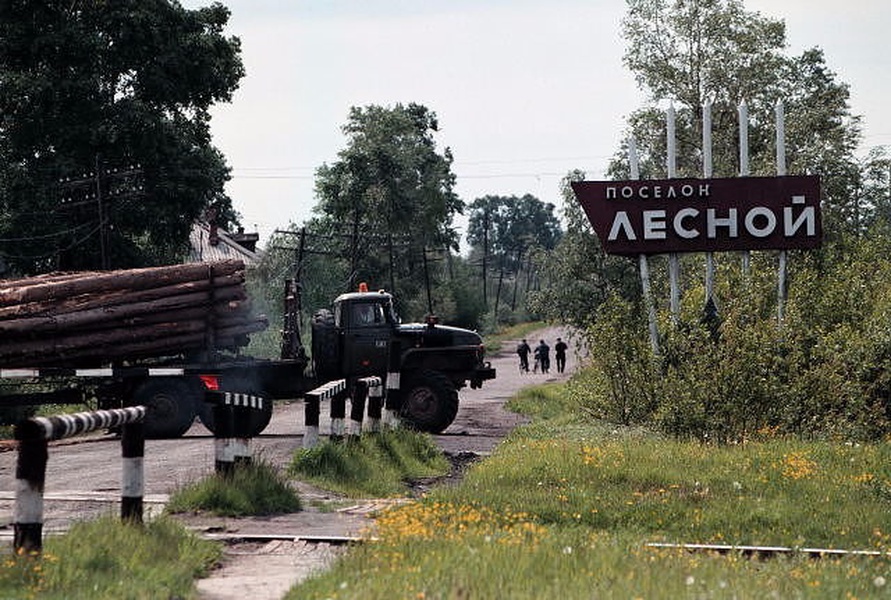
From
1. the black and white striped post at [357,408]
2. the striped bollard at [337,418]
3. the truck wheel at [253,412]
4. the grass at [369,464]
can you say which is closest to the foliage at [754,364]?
the grass at [369,464]

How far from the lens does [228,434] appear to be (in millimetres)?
11719

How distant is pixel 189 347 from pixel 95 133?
21.9 metres

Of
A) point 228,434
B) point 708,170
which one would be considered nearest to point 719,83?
point 708,170

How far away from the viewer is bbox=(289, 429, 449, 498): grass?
1380cm

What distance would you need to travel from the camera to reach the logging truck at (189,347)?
20.7m

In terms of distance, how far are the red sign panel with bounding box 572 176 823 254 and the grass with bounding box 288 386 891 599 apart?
192 inches

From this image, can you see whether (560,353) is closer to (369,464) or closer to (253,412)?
(253,412)

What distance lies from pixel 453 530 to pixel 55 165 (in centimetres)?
3674

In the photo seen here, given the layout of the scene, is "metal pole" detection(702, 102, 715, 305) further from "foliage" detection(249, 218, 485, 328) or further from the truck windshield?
"foliage" detection(249, 218, 485, 328)

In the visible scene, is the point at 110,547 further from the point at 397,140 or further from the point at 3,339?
the point at 397,140

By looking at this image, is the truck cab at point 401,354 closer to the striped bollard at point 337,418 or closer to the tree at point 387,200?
the striped bollard at point 337,418

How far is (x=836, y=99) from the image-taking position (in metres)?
53.0

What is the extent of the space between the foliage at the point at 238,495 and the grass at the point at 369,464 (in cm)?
161

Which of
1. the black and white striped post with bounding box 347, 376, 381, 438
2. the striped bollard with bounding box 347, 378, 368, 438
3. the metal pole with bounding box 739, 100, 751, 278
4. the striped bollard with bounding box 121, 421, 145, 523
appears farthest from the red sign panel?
the striped bollard with bounding box 121, 421, 145, 523
